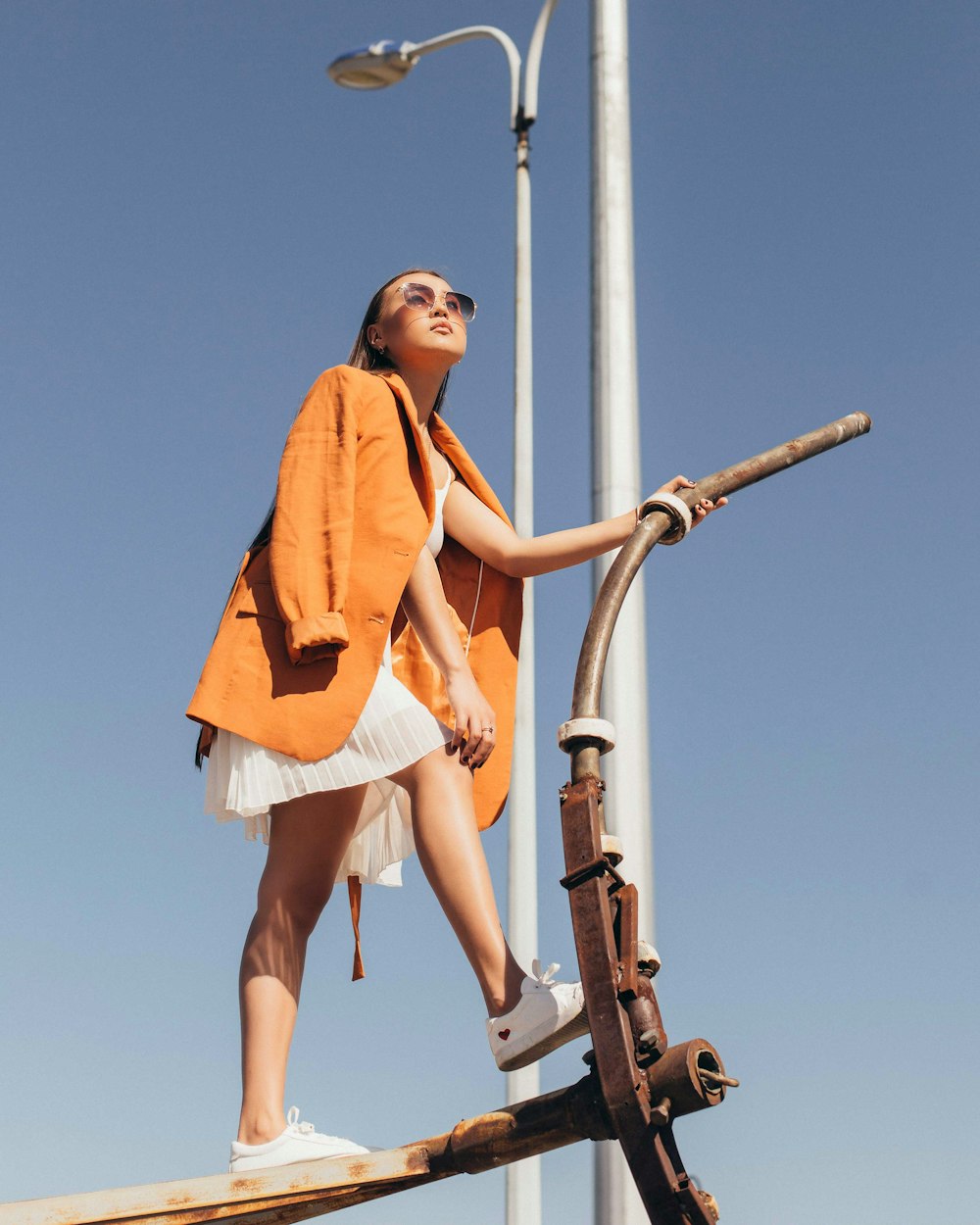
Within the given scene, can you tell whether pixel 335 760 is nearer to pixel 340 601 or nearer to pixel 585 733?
pixel 340 601

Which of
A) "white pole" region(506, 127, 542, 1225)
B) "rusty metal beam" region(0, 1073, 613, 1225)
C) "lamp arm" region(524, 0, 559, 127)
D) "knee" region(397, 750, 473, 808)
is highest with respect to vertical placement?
"lamp arm" region(524, 0, 559, 127)

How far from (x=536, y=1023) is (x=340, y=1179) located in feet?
1.63

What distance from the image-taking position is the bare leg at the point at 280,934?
3361mm

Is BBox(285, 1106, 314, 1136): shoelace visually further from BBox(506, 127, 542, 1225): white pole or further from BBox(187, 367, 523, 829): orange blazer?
BBox(506, 127, 542, 1225): white pole

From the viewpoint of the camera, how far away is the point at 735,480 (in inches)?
141

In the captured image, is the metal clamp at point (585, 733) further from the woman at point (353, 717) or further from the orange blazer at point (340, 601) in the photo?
the orange blazer at point (340, 601)

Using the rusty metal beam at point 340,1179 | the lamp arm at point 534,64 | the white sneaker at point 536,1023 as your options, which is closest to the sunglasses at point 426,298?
the white sneaker at point 536,1023

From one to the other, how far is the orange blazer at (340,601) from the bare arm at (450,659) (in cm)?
9

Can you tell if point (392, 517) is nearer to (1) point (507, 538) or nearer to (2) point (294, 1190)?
(1) point (507, 538)

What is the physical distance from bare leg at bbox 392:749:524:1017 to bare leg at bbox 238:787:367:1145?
0.21m

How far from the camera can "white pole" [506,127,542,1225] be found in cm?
902

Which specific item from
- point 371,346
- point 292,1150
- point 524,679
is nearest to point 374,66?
point 524,679

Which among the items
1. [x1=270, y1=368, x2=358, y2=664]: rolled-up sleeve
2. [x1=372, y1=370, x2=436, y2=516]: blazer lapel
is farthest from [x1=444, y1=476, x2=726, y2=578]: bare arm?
[x1=270, y1=368, x2=358, y2=664]: rolled-up sleeve

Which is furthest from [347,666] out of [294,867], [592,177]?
[592,177]
